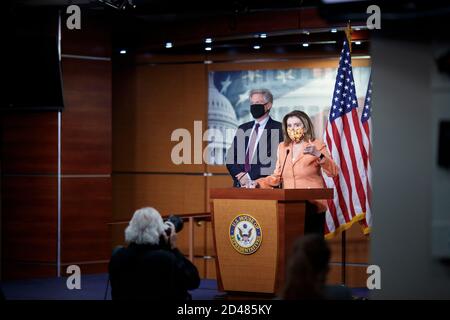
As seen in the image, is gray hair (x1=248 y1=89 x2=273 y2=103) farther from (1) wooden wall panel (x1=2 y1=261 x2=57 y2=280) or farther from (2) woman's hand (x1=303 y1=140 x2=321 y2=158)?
(1) wooden wall panel (x1=2 y1=261 x2=57 y2=280)

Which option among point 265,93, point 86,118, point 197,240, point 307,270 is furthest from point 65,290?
point 307,270

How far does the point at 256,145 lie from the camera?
8281 millimetres

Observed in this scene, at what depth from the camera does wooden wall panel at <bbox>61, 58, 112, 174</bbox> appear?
29.4ft

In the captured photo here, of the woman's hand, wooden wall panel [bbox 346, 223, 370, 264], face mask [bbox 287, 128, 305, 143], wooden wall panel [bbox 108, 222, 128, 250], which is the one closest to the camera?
the woman's hand

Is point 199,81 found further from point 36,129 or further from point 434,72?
point 434,72

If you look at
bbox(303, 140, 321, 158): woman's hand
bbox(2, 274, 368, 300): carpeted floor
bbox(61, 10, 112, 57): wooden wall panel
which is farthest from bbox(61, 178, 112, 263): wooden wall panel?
bbox(303, 140, 321, 158): woman's hand

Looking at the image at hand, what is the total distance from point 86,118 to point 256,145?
84.0 inches

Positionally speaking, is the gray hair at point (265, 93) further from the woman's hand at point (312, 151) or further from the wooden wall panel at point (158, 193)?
the woman's hand at point (312, 151)

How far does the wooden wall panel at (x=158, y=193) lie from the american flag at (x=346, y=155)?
2010mm

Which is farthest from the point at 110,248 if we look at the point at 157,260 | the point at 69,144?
the point at 157,260

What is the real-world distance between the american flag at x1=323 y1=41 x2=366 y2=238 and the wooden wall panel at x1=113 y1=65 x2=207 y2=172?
6.44 ft

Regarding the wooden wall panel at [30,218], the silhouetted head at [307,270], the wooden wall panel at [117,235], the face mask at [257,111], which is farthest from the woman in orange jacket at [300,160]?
the silhouetted head at [307,270]

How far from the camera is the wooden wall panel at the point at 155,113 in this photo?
9133 millimetres

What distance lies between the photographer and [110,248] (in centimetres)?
927
